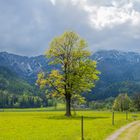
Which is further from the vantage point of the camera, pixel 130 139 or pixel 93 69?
pixel 93 69

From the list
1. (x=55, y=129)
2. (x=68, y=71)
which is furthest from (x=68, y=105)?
(x=55, y=129)

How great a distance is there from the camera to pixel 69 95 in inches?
4023

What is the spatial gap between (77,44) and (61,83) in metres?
11.9

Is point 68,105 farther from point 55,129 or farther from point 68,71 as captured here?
point 55,129

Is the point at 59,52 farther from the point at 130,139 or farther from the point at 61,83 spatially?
the point at 130,139

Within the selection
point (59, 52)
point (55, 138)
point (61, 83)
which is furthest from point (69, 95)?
point (55, 138)

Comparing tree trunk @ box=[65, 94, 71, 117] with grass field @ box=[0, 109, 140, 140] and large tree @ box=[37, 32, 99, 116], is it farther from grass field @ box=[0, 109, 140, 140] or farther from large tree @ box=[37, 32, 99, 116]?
grass field @ box=[0, 109, 140, 140]

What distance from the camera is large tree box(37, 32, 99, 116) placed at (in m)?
100

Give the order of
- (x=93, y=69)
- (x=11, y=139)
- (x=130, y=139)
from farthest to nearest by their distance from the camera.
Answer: (x=93, y=69) → (x=11, y=139) → (x=130, y=139)

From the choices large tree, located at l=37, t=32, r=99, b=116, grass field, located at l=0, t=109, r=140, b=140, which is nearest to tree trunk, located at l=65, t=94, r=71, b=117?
large tree, located at l=37, t=32, r=99, b=116

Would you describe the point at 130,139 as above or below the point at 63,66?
→ below

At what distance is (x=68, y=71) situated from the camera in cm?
10175

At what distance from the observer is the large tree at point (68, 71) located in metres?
100

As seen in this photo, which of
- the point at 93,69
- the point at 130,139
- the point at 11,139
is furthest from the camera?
the point at 93,69
